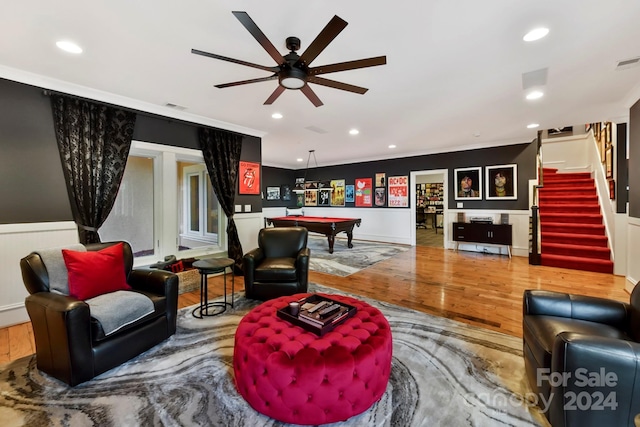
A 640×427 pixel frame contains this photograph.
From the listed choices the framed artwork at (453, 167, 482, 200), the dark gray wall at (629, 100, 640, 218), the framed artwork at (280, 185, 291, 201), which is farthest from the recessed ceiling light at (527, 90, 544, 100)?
the framed artwork at (280, 185, 291, 201)

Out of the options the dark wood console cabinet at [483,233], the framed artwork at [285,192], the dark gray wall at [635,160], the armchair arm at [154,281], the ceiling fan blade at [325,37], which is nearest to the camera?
the ceiling fan blade at [325,37]

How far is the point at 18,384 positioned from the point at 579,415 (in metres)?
3.43

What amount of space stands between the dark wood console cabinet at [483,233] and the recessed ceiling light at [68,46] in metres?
7.23

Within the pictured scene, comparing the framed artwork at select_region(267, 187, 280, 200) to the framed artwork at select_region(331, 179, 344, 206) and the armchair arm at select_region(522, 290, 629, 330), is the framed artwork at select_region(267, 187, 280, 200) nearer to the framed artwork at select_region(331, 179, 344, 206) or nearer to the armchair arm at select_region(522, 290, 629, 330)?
the framed artwork at select_region(331, 179, 344, 206)

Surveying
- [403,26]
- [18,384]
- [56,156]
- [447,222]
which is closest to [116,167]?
[56,156]

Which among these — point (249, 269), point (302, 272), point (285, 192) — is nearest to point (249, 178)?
point (249, 269)

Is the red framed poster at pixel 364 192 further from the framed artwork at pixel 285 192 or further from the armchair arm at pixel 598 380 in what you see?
the armchair arm at pixel 598 380

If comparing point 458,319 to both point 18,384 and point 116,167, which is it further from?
point 116,167

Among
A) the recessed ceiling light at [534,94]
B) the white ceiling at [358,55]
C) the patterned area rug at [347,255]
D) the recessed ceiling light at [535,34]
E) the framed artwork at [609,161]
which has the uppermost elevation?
the recessed ceiling light at [534,94]

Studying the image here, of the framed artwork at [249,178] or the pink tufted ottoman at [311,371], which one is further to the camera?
the framed artwork at [249,178]

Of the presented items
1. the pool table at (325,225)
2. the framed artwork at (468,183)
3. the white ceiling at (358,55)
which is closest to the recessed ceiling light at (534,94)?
the white ceiling at (358,55)

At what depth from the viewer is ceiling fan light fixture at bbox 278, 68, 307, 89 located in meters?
2.19

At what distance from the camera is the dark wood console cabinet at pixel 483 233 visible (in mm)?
6031

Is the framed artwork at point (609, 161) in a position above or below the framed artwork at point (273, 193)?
above
